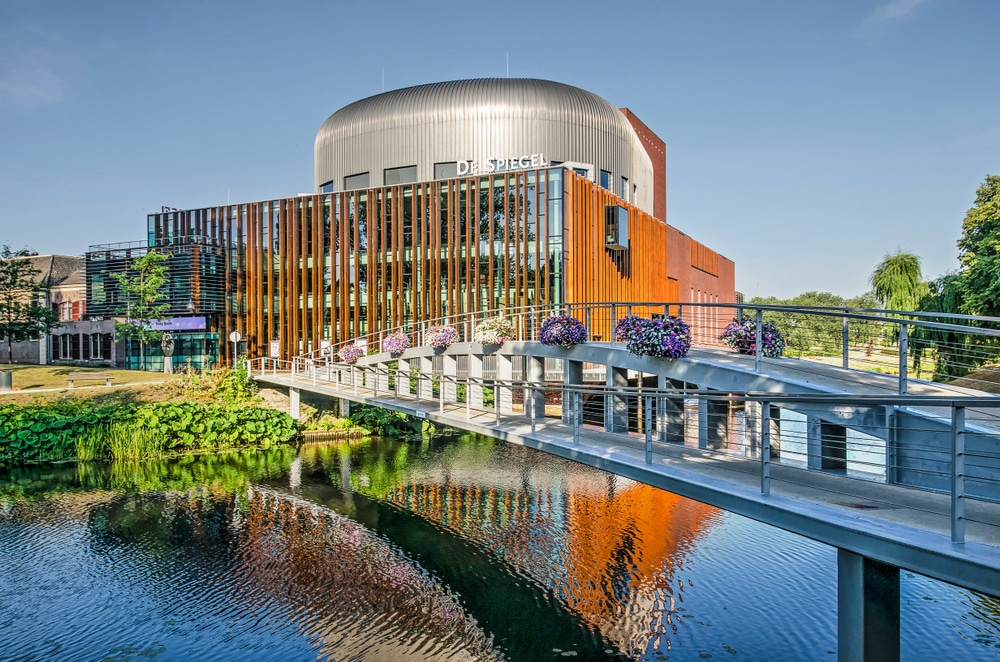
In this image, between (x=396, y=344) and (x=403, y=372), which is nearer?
(x=403, y=372)

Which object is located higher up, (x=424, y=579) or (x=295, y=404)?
(x=295, y=404)

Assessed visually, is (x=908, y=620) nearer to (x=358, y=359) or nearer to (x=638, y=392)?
(x=638, y=392)

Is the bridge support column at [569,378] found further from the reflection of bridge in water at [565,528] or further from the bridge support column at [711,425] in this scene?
the bridge support column at [711,425]

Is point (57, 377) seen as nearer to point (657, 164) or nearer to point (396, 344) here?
point (396, 344)

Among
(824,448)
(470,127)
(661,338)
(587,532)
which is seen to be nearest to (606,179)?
(470,127)

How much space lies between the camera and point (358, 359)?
1078 inches

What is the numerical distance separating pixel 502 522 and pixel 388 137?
30915mm

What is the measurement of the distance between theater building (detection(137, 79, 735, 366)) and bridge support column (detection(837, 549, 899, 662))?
26380 millimetres

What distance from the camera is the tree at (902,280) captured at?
37.9 m

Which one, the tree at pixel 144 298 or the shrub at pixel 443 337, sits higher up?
the tree at pixel 144 298

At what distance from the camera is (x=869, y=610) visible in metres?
7.48

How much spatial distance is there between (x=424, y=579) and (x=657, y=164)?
5528 cm

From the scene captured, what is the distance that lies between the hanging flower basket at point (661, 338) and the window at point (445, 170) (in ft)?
97.2

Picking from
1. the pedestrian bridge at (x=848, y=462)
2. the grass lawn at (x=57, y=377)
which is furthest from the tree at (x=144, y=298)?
the pedestrian bridge at (x=848, y=462)
